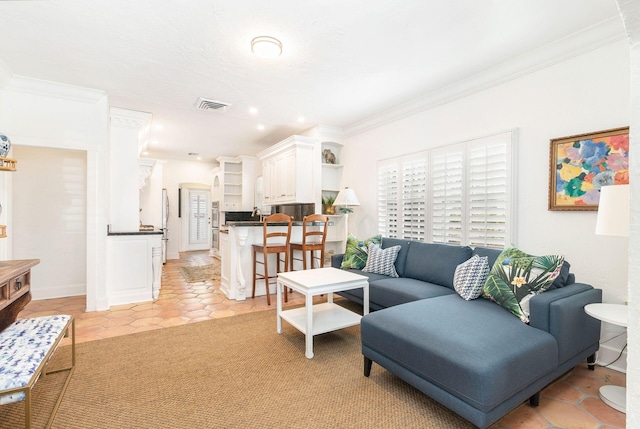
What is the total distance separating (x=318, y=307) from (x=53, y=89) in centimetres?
396

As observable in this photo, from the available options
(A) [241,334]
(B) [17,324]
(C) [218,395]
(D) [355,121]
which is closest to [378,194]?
(D) [355,121]

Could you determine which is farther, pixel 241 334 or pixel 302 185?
pixel 302 185

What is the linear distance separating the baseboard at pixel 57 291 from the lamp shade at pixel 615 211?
5.98 metres

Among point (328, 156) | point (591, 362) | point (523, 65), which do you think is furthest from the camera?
point (328, 156)

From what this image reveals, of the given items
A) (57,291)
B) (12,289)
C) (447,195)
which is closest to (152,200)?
(57,291)

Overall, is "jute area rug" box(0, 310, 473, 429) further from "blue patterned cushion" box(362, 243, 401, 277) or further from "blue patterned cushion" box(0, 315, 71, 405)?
"blue patterned cushion" box(362, 243, 401, 277)

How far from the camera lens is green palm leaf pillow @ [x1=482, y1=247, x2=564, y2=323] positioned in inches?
84.1

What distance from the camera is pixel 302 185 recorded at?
512 cm

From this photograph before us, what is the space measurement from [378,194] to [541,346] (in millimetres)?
3052

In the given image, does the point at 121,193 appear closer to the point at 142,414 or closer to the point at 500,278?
the point at 142,414

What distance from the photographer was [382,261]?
11.8 feet

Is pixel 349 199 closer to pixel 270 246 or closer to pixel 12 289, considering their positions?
pixel 270 246

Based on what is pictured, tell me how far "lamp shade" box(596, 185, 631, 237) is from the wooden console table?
12.2 ft

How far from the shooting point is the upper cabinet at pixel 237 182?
7.43m
